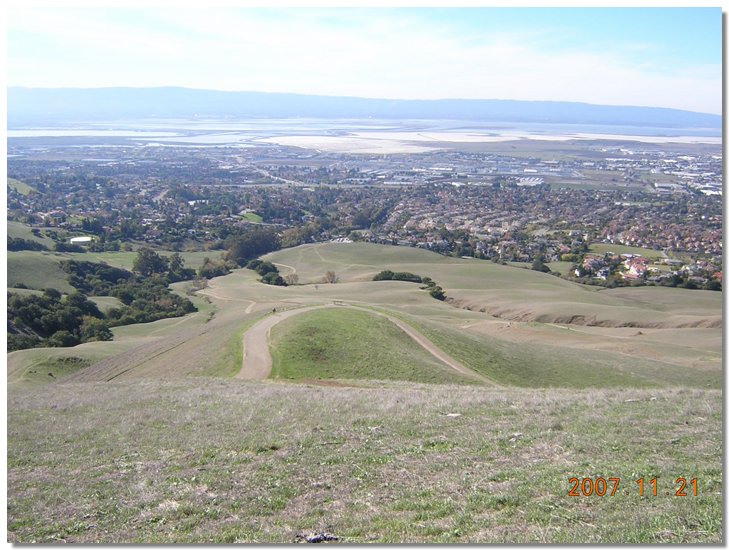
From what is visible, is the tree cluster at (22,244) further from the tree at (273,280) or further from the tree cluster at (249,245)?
the tree at (273,280)

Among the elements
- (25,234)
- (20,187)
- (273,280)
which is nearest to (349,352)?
(273,280)

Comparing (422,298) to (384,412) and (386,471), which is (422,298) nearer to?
(384,412)

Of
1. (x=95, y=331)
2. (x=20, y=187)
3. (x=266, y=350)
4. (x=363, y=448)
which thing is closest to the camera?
(x=363, y=448)

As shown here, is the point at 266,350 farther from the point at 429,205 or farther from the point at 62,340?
the point at 429,205

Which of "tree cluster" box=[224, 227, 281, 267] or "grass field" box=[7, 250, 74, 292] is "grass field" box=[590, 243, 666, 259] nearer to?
"tree cluster" box=[224, 227, 281, 267]

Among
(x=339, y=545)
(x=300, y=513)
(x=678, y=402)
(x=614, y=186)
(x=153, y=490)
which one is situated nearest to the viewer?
(x=339, y=545)

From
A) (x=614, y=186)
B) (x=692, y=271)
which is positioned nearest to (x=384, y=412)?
(x=692, y=271)
